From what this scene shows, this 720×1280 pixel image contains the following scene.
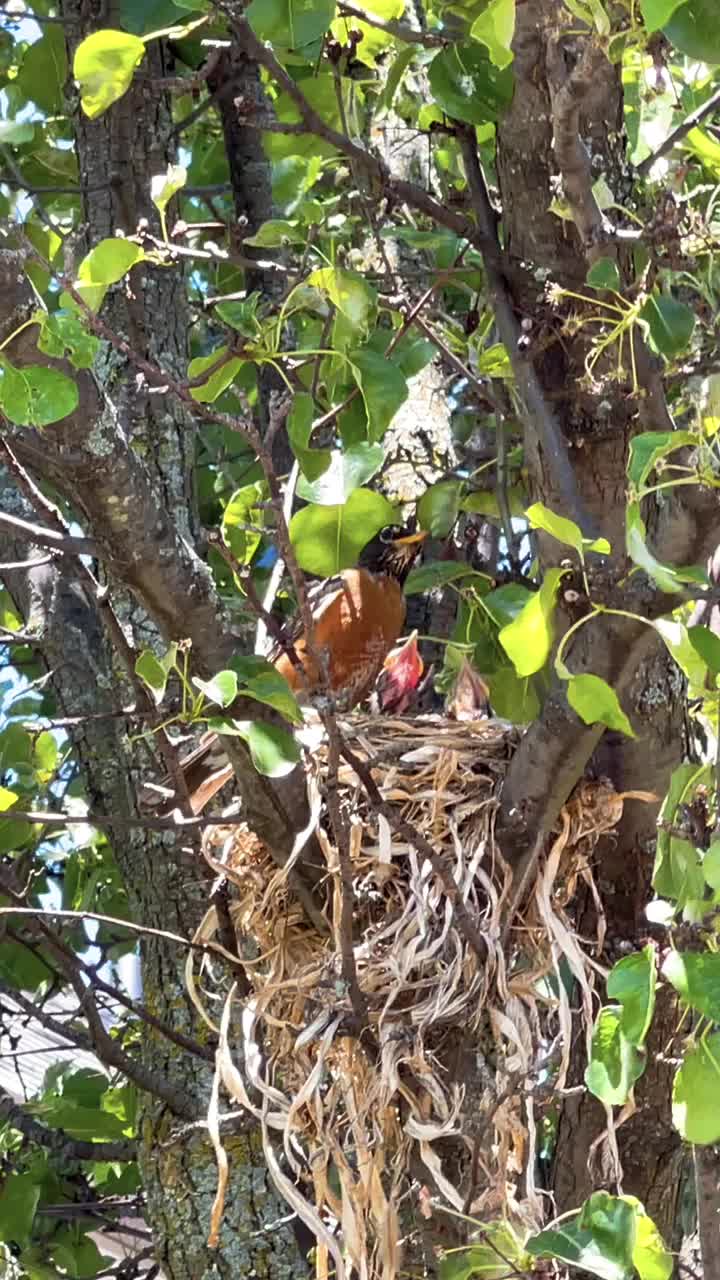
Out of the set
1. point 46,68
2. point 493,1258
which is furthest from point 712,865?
point 46,68

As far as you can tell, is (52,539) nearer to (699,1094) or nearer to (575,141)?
(575,141)

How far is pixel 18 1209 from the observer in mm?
2143

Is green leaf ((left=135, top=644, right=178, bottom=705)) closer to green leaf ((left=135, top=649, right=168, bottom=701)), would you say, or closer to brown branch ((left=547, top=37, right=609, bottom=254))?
green leaf ((left=135, top=649, right=168, bottom=701))

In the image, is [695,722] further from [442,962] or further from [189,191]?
[189,191]

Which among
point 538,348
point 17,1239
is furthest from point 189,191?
point 17,1239

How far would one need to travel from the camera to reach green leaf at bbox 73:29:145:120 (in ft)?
4.02

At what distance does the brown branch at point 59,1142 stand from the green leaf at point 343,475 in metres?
1.39

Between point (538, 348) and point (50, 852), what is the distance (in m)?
1.49

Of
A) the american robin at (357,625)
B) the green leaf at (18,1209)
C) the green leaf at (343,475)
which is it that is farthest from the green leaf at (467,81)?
the green leaf at (18,1209)

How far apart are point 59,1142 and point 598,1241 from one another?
1.44 m

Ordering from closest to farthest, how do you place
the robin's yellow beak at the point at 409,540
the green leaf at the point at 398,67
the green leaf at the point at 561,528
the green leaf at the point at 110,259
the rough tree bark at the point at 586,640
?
the green leaf at the point at 561,528 < the green leaf at the point at 110,259 < the rough tree bark at the point at 586,640 < the green leaf at the point at 398,67 < the robin's yellow beak at the point at 409,540

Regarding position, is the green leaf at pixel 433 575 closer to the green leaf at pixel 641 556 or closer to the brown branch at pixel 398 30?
the brown branch at pixel 398 30

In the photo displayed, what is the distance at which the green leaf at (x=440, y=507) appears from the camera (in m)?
1.83

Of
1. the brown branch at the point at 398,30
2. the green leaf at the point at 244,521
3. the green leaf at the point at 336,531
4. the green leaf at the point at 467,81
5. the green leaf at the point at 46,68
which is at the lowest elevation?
the green leaf at the point at 336,531
